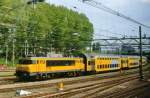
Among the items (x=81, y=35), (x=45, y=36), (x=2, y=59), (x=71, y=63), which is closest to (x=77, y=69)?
(x=71, y=63)

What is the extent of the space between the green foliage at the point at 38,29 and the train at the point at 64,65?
17451 mm

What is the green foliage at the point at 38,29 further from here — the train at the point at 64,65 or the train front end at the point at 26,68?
the train front end at the point at 26,68

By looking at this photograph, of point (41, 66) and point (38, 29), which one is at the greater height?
point (38, 29)

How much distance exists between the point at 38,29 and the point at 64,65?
123ft

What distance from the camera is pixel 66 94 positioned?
26375 mm

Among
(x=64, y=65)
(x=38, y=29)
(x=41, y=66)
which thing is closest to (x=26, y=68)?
(x=41, y=66)

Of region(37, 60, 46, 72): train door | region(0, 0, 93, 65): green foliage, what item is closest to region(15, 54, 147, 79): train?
region(37, 60, 46, 72): train door

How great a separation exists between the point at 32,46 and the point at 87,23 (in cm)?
4465

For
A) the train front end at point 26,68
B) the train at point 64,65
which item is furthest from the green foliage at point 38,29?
the train front end at point 26,68

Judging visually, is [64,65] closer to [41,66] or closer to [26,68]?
[41,66]

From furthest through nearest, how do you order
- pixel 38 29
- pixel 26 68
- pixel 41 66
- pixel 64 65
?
pixel 38 29, pixel 64 65, pixel 41 66, pixel 26 68

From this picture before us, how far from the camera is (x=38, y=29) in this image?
268ft

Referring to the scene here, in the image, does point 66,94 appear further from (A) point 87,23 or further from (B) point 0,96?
(A) point 87,23

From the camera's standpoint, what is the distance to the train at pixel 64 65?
39766mm
